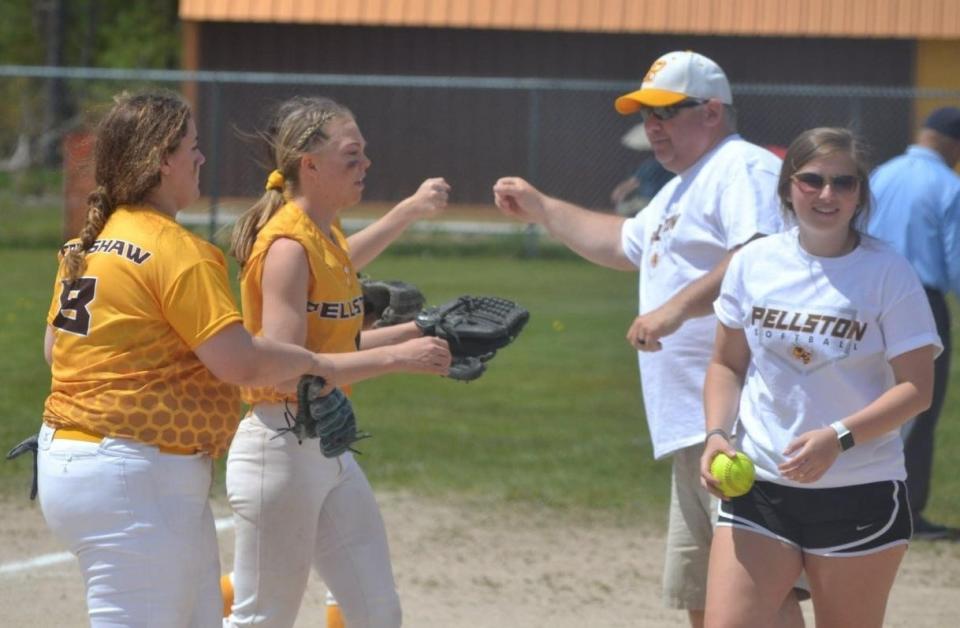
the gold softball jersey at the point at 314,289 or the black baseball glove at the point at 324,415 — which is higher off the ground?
the gold softball jersey at the point at 314,289

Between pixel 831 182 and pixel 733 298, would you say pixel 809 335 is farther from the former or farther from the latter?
pixel 831 182

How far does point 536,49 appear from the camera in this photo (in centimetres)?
2517

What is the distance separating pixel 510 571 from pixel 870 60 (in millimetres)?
19450

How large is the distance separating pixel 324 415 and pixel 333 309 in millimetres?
395

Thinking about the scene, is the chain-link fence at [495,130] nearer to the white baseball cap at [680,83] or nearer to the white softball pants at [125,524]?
the white baseball cap at [680,83]

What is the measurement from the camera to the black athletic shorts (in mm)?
4133

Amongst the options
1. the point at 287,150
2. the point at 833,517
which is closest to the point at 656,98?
the point at 287,150

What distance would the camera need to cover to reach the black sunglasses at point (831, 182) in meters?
4.16

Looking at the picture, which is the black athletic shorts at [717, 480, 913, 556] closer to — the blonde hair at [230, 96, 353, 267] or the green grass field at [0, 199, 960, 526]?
the blonde hair at [230, 96, 353, 267]

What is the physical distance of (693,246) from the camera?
16.7ft

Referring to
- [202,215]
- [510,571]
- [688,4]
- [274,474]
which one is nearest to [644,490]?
[510,571]

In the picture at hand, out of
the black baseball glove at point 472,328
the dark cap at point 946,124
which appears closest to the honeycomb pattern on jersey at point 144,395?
the black baseball glove at point 472,328

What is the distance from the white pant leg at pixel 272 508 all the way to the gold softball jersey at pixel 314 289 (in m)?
0.13

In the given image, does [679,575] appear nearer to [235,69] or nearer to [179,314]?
[179,314]
